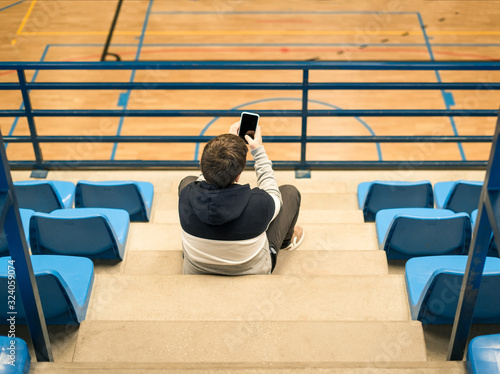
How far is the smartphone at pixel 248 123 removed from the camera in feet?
9.87

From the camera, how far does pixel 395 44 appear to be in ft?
29.2

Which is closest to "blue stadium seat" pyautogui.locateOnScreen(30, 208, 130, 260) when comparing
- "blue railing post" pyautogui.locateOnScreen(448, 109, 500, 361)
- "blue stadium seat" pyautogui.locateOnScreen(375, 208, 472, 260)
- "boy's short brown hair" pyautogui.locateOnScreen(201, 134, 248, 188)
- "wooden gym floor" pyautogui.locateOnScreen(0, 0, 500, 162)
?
"boy's short brown hair" pyautogui.locateOnScreen(201, 134, 248, 188)

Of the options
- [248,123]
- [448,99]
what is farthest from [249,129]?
[448,99]

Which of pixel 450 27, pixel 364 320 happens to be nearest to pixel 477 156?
pixel 450 27

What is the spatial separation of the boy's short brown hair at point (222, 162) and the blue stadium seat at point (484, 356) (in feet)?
3.59

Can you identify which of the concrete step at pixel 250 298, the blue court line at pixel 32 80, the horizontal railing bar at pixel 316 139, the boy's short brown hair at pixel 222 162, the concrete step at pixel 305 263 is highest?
the boy's short brown hair at pixel 222 162

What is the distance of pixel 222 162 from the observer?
2400 mm

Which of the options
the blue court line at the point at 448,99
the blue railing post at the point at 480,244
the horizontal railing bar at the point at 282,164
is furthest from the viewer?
the blue court line at the point at 448,99

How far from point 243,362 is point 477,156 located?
5.07 metres

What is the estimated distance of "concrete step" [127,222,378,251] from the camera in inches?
131

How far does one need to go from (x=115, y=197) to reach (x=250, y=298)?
142cm

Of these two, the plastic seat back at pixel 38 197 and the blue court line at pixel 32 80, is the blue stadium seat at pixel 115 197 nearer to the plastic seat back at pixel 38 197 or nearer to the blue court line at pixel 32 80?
the plastic seat back at pixel 38 197

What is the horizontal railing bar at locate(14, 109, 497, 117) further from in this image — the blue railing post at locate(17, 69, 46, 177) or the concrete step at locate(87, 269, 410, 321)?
the concrete step at locate(87, 269, 410, 321)

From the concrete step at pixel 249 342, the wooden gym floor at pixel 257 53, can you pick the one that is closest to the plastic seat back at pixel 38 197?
the concrete step at pixel 249 342
